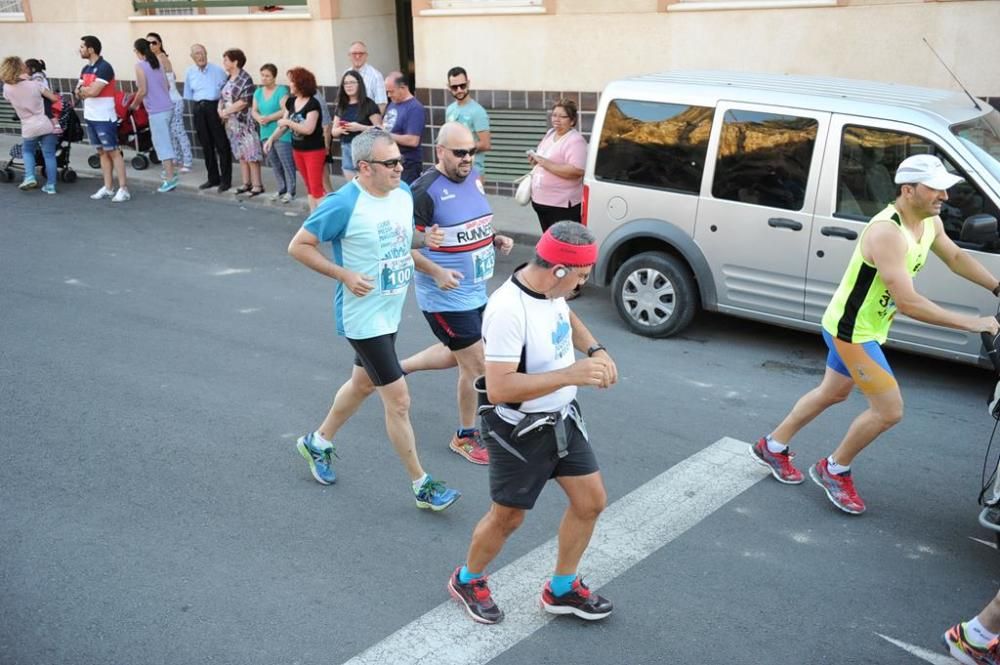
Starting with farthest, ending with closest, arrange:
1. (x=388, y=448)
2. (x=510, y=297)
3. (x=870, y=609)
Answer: (x=388, y=448)
(x=870, y=609)
(x=510, y=297)

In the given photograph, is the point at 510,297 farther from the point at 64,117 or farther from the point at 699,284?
the point at 64,117

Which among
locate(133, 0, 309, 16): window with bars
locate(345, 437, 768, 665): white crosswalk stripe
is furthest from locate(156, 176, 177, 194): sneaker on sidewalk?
locate(345, 437, 768, 665): white crosswalk stripe

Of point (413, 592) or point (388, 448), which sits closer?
point (413, 592)

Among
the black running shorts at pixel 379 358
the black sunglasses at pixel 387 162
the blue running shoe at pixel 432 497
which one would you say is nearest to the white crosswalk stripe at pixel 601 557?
the blue running shoe at pixel 432 497

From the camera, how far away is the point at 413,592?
4664 mm

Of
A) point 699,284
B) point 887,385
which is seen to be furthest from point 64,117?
point 887,385

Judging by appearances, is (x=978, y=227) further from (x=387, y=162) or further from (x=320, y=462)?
(x=320, y=462)

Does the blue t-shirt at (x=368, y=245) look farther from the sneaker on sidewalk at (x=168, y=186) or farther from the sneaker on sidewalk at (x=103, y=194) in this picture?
the sneaker on sidewalk at (x=168, y=186)

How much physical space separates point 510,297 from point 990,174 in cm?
411

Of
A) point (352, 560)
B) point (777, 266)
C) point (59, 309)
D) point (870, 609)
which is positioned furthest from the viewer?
point (59, 309)

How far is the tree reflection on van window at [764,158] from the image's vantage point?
7172 mm

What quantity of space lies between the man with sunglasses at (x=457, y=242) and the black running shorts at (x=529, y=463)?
1.68 metres

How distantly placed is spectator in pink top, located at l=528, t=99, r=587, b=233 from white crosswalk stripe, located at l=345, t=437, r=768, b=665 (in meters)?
3.37

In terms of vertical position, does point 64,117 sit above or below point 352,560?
above
